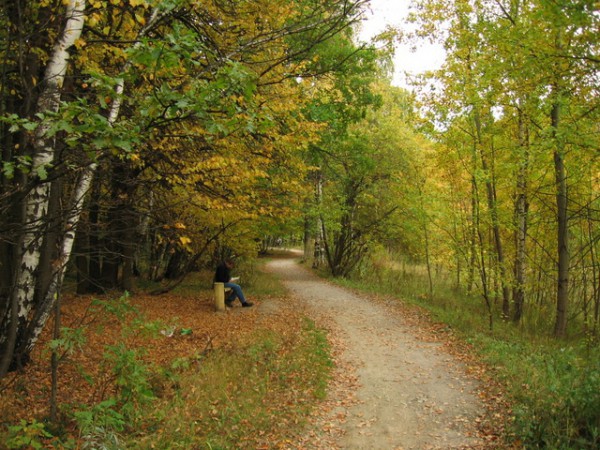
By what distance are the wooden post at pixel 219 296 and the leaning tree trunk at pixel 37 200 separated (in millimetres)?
5745

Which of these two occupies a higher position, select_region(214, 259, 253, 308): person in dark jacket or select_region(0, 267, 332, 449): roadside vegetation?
select_region(214, 259, 253, 308): person in dark jacket

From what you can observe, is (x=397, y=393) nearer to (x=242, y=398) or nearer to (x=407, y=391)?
(x=407, y=391)

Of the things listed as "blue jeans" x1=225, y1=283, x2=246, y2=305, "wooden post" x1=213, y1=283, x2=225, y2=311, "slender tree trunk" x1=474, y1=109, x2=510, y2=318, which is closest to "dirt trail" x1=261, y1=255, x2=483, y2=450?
"blue jeans" x1=225, y1=283, x2=246, y2=305

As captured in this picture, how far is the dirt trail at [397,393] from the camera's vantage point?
5035 millimetres

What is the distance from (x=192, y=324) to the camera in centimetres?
901

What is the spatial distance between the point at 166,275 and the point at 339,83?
30.9 ft

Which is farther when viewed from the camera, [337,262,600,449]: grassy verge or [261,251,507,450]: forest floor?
[261,251,507,450]: forest floor

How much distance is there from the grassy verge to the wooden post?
5959 millimetres

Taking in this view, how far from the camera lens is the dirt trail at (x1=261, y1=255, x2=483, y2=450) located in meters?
5.04

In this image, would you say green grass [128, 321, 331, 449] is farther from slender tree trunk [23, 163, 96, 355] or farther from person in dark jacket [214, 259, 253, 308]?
person in dark jacket [214, 259, 253, 308]

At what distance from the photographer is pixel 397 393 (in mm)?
6316

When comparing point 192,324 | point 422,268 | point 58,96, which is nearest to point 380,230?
point 422,268

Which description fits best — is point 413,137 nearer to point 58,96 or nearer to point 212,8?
point 212,8

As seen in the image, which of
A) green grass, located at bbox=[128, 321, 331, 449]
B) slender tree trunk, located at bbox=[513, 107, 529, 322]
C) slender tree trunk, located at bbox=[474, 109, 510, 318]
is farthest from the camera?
slender tree trunk, located at bbox=[513, 107, 529, 322]
